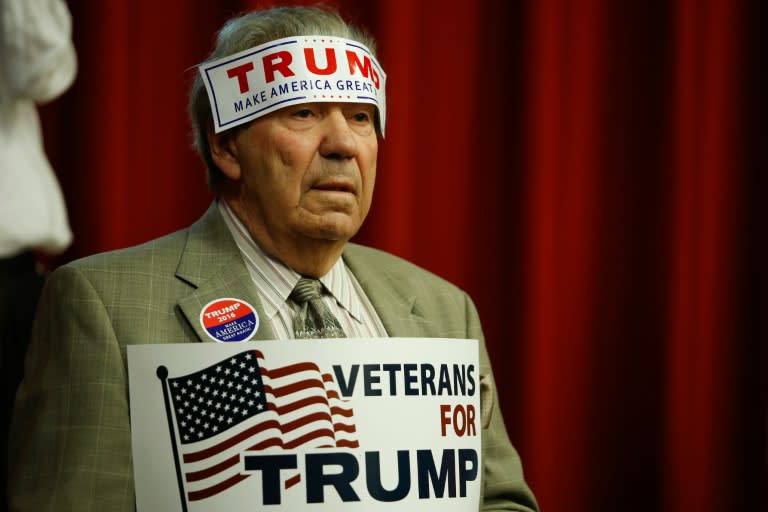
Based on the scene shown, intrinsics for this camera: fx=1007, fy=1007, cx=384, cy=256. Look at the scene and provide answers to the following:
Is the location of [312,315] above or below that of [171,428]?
above

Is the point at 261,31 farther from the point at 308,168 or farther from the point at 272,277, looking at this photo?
the point at 272,277

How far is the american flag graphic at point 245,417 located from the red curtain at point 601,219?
1.05 m

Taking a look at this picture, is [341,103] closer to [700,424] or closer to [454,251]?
[454,251]

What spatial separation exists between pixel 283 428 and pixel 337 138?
1.87ft

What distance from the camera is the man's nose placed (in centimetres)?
175

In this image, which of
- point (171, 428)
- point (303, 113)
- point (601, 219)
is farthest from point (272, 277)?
point (601, 219)

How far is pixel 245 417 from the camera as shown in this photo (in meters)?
1.39

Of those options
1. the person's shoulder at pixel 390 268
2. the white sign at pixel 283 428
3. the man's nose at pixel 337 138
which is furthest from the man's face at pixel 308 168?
the white sign at pixel 283 428

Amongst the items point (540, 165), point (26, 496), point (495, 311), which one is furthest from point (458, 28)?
point (26, 496)

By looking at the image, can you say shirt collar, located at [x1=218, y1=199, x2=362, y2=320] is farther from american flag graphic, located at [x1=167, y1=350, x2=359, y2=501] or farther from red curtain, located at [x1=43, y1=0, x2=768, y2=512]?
red curtain, located at [x1=43, y1=0, x2=768, y2=512]

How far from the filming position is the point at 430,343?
1514 millimetres

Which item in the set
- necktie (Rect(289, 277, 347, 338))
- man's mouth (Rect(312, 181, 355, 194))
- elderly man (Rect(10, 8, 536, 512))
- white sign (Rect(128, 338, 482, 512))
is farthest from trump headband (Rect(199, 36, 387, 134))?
white sign (Rect(128, 338, 482, 512))

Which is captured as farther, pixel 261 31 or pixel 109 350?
pixel 261 31

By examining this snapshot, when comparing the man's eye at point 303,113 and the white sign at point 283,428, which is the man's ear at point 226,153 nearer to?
the man's eye at point 303,113
